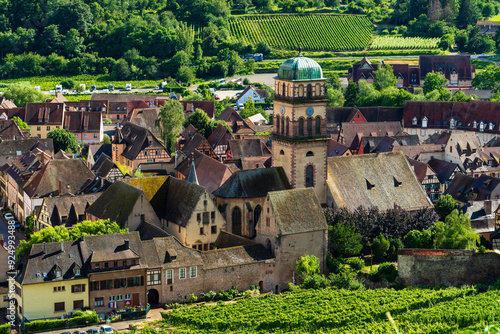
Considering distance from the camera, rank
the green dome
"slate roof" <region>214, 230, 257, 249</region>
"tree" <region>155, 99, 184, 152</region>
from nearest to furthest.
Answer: "slate roof" <region>214, 230, 257, 249</region>, the green dome, "tree" <region>155, 99, 184, 152</region>

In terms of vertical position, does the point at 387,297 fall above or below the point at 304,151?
below

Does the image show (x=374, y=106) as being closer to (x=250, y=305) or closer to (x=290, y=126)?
(x=290, y=126)

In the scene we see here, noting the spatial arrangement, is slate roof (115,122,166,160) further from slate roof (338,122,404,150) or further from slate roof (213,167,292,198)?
slate roof (213,167,292,198)

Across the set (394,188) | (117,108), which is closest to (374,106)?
(117,108)

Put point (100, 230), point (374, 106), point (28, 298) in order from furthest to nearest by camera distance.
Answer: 1. point (374, 106)
2. point (100, 230)
3. point (28, 298)

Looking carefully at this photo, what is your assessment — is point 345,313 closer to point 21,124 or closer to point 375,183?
point 375,183

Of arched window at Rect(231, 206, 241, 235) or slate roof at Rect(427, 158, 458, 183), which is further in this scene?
slate roof at Rect(427, 158, 458, 183)

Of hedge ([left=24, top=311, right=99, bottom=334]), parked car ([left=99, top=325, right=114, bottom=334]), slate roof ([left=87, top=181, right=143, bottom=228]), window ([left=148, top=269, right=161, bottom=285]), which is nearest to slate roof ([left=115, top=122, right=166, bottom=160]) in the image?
slate roof ([left=87, top=181, right=143, bottom=228])
